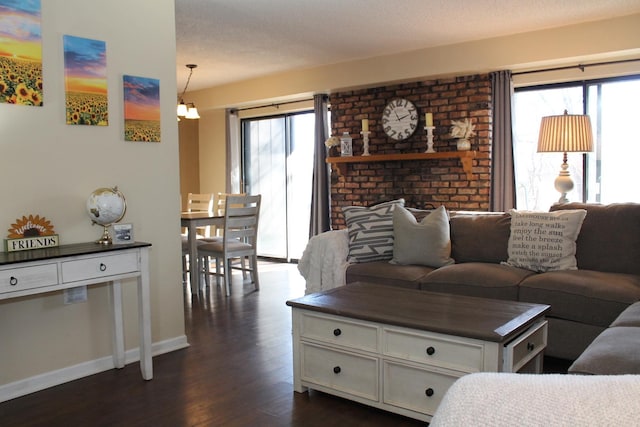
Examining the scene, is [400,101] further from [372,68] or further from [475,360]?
[475,360]

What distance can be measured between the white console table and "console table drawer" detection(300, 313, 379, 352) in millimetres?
918

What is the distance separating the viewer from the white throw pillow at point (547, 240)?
131 inches

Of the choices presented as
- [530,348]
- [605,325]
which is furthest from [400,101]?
[530,348]

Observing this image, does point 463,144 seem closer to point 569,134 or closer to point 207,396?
point 569,134

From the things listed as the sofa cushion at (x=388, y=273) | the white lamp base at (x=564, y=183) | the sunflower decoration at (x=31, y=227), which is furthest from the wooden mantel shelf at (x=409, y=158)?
the sunflower decoration at (x=31, y=227)

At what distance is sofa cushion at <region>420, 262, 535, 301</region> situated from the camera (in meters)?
3.20

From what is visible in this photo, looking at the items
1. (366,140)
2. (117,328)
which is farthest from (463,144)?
(117,328)

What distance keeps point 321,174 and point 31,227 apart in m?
4.10

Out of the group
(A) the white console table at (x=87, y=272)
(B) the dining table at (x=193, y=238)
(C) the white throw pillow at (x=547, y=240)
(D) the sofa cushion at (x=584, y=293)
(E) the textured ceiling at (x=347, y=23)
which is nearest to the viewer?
(A) the white console table at (x=87, y=272)

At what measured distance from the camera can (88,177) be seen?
9.81 ft

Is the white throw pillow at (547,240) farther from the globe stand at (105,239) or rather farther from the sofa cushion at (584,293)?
the globe stand at (105,239)

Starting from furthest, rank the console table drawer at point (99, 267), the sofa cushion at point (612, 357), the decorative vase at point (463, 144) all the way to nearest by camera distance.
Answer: the decorative vase at point (463, 144), the console table drawer at point (99, 267), the sofa cushion at point (612, 357)

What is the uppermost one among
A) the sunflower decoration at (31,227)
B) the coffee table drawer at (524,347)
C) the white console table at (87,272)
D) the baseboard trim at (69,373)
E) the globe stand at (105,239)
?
the sunflower decoration at (31,227)

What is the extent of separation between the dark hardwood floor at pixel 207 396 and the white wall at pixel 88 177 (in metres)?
0.22
